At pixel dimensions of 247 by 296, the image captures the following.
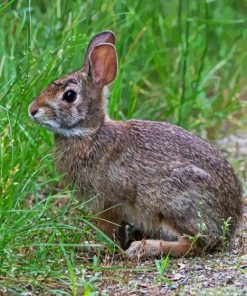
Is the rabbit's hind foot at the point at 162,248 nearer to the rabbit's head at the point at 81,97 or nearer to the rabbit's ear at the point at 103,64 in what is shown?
the rabbit's head at the point at 81,97

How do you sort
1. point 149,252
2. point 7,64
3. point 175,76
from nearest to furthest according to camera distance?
1. point 149,252
2. point 7,64
3. point 175,76

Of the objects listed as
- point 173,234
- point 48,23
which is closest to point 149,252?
point 173,234

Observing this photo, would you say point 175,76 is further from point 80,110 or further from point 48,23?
point 80,110

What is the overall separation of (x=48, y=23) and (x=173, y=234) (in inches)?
99.9

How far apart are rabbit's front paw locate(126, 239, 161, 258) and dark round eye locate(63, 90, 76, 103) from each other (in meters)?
0.93

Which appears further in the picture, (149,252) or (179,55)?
(179,55)

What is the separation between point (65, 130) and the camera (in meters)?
6.50

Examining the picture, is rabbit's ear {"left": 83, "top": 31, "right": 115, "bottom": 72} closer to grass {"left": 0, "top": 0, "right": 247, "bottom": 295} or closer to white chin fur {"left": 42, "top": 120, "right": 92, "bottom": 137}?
grass {"left": 0, "top": 0, "right": 247, "bottom": 295}

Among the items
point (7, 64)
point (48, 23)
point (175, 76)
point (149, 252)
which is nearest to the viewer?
point (149, 252)

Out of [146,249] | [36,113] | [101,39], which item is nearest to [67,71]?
[101,39]

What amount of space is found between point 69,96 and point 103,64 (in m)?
0.36

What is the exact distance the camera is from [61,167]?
21.6 ft

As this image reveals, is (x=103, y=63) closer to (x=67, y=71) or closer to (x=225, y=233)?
(x=67, y=71)

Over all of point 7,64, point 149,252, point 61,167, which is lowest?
point 149,252
